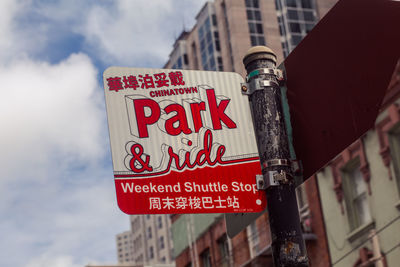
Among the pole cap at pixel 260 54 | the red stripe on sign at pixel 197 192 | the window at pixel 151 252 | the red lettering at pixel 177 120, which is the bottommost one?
the red stripe on sign at pixel 197 192

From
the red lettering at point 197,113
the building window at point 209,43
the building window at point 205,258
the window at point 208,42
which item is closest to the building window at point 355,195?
the building window at point 205,258

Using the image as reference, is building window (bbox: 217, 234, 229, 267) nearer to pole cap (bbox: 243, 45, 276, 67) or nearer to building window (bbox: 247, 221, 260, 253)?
building window (bbox: 247, 221, 260, 253)

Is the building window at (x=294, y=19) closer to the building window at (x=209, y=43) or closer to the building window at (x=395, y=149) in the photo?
the building window at (x=209, y=43)

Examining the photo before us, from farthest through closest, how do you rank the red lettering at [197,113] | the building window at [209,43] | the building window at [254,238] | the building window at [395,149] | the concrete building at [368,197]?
the building window at [209,43], the building window at [254,238], the concrete building at [368,197], the building window at [395,149], the red lettering at [197,113]

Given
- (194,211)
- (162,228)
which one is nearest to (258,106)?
(194,211)

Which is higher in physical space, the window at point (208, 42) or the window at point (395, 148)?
the window at point (208, 42)

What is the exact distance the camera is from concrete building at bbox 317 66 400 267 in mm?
20250

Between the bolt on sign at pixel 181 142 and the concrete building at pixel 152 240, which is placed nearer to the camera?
the bolt on sign at pixel 181 142

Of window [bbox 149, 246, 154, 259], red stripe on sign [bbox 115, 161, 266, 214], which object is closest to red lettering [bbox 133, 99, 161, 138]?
red stripe on sign [bbox 115, 161, 266, 214]

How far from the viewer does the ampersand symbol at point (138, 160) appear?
4.86 meters

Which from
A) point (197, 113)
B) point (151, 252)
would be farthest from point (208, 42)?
point (197, 113)

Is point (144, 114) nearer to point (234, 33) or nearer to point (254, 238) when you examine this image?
point (254, 238)

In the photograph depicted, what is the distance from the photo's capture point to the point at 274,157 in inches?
193

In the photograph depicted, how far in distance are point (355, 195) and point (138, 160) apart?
18682 millimetres
